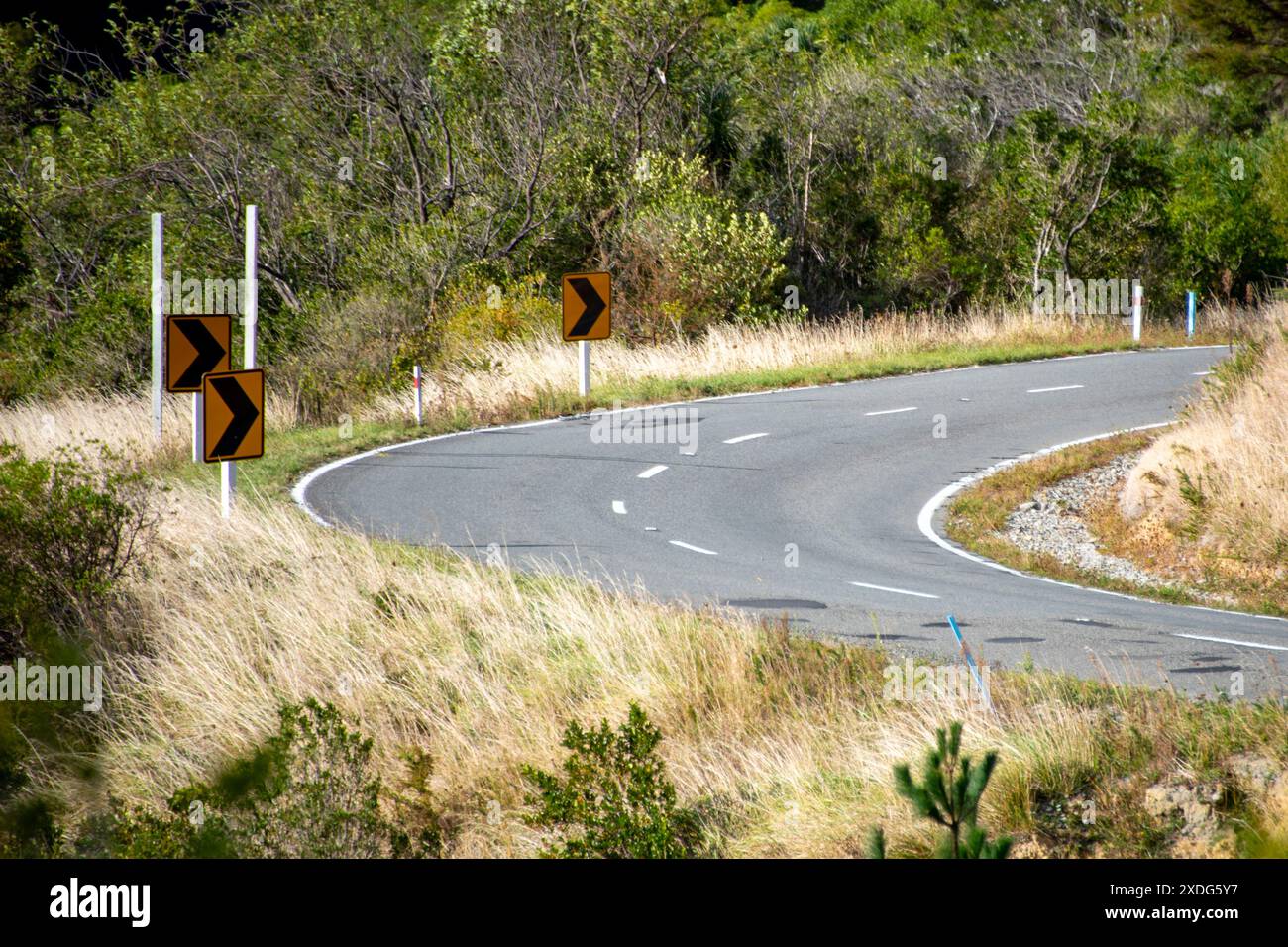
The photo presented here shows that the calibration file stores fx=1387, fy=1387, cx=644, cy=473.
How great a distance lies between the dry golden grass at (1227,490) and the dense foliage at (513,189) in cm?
1325

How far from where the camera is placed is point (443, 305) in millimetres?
27062

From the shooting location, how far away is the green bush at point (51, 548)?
984 centimetres

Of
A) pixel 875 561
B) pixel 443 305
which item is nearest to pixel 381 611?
pixel 875 561

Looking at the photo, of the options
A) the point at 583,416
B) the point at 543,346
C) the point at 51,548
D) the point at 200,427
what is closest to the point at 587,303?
the point at 583,416

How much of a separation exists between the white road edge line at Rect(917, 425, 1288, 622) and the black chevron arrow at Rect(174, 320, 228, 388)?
24.1ft

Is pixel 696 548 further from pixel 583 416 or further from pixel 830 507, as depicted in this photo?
pixel 583 416

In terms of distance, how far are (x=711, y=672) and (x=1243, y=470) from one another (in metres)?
7.72

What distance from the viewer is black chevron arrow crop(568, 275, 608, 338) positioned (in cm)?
2159

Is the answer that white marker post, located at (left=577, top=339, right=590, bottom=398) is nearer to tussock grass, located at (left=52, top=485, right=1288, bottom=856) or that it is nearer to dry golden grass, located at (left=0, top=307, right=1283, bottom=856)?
dry golden grass, located at (left=0, top=307, right=1283, bottom=856)

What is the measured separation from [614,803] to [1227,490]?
30.5 feet

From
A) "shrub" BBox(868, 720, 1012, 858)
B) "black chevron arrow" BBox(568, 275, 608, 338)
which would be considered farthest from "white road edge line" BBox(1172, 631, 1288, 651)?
"black chevron arrow" BBox(568, 275, 608, 338)
